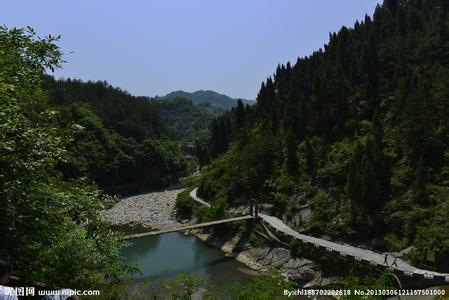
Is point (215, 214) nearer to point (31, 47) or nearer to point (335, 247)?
point (335, 247)

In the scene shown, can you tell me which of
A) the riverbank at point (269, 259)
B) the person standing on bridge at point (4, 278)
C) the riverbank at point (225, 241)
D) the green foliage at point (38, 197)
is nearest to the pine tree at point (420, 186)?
the riverbank at point (269, 259)

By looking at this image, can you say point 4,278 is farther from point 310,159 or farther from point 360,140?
point 310,159

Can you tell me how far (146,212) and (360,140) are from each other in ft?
91.6

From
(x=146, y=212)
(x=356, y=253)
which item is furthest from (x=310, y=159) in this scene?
(x=146, y=212)

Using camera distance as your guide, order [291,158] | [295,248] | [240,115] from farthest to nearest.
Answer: [240,115]
[291,158]
[295,248]

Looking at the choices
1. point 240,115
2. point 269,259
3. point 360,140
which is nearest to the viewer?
point 269,259

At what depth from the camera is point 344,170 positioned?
34.1 m

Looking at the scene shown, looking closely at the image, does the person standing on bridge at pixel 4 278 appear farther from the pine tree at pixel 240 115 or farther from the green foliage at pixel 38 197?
the pine tree at pixel 240 115

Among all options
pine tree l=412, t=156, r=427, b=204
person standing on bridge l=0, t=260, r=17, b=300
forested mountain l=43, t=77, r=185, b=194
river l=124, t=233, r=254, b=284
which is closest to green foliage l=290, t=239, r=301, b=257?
river l=124, t=233, r=254, b=284

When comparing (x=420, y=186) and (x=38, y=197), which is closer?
(x=38, y=197)

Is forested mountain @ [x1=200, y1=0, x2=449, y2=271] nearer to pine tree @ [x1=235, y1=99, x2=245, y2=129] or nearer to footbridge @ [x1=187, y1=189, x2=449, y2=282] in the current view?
pine tree @ [x1=235, y1=99, x2=245, y2=129]

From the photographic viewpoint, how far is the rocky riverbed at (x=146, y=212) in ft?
154

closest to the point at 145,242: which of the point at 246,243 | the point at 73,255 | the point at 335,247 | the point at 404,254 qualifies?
the point at 246,243

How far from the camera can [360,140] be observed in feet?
117
